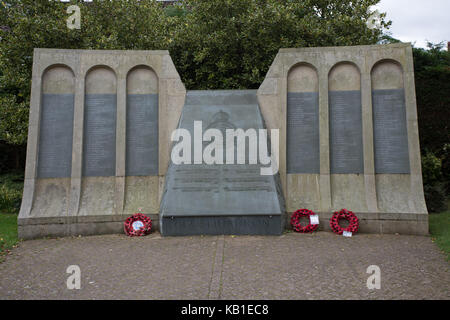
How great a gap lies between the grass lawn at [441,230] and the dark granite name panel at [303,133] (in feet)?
10.7

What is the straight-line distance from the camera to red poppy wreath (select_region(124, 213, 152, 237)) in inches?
357

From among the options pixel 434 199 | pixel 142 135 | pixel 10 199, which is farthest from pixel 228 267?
pixel 10 199

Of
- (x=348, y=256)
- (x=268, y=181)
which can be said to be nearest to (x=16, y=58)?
(x=268, y=181)

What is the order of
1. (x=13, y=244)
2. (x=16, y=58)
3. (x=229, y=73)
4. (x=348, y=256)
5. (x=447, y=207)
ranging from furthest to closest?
(x=229, y=73) → (x=16, y=58) → (x=447, y=207) → (x=13, y=244) → (x=348, y=256)

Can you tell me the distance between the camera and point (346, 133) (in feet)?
32.7

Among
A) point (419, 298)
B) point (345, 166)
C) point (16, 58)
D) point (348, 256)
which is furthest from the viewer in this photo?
point (16, 58)

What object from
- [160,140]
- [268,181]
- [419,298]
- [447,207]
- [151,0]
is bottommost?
[419,298]

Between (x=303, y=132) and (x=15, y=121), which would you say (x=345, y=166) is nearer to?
(x=303, y=132)

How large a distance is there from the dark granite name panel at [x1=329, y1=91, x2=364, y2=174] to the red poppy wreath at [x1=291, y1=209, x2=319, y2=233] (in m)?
1.43

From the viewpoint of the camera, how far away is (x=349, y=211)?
9.27m

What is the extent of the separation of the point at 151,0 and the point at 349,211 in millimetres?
13772

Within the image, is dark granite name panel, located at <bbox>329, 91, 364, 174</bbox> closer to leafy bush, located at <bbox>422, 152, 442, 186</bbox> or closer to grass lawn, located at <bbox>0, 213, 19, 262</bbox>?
leafy bush, located at <bbox>422, 152, 442, 186</bbox>
